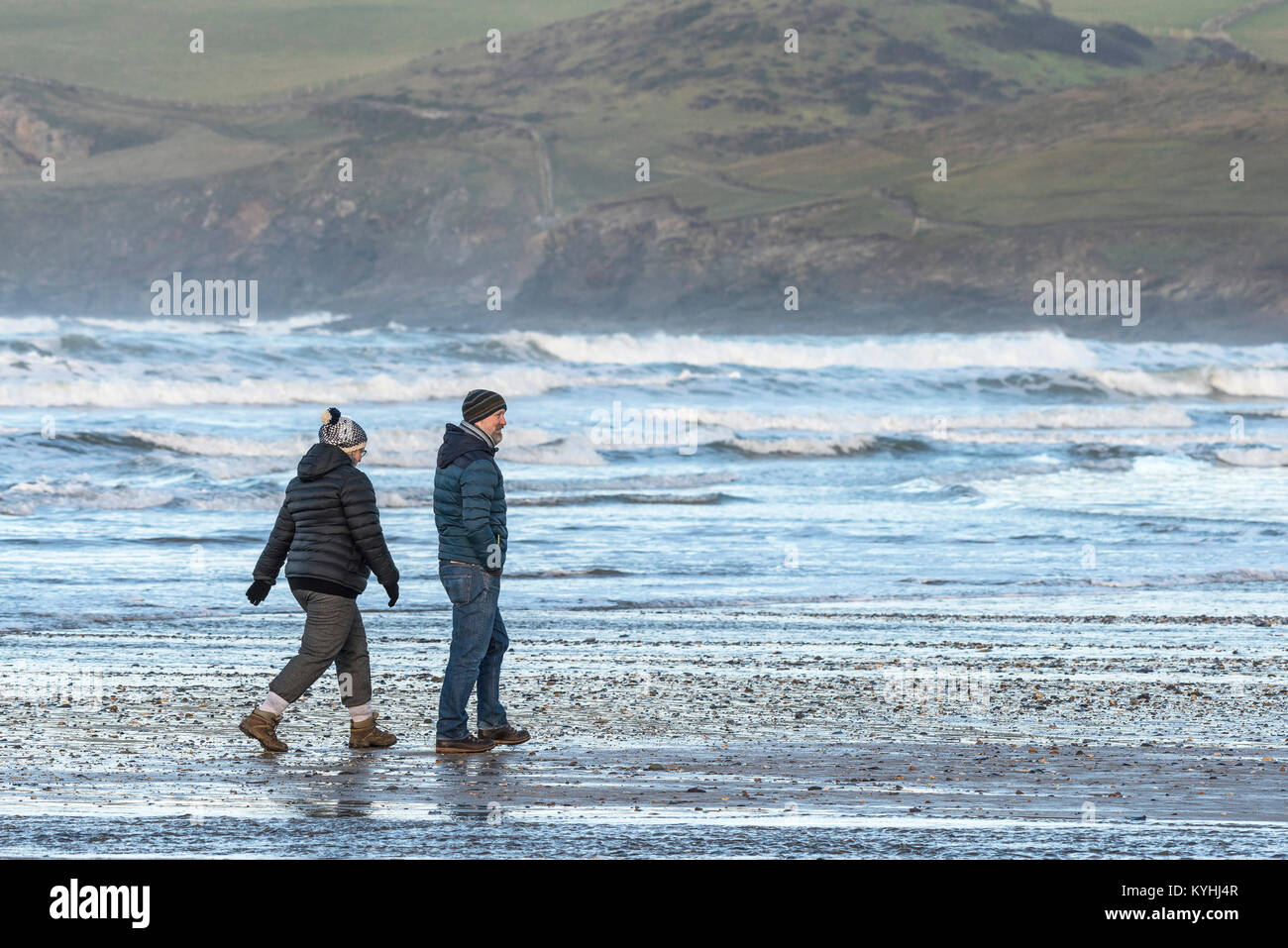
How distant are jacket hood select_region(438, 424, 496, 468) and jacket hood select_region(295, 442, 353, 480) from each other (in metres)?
0.44

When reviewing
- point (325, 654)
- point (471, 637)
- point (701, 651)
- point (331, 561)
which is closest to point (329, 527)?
point (331, 561)

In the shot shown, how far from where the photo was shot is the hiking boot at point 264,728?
7816 mm

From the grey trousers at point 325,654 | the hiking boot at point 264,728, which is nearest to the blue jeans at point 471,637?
the grey trousers at point 325,654

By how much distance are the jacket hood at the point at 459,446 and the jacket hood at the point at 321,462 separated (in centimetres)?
44

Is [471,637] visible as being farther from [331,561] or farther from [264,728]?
[264,728]

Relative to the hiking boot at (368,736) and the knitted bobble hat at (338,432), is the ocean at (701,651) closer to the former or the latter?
the hiking boot at (368,736)

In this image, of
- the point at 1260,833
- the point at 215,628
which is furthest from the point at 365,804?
the point at 215,628

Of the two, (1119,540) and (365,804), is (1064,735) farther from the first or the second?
(1119,540)

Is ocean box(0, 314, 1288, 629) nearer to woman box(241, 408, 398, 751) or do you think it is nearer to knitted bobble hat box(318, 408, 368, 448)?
woman box(241, 408, 398, 751)

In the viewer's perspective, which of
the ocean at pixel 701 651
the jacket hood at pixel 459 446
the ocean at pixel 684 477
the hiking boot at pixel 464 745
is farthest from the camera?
the ocean at pixel 684 477

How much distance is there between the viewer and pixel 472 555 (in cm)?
824

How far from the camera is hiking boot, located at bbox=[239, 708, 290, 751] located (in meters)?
7.82
